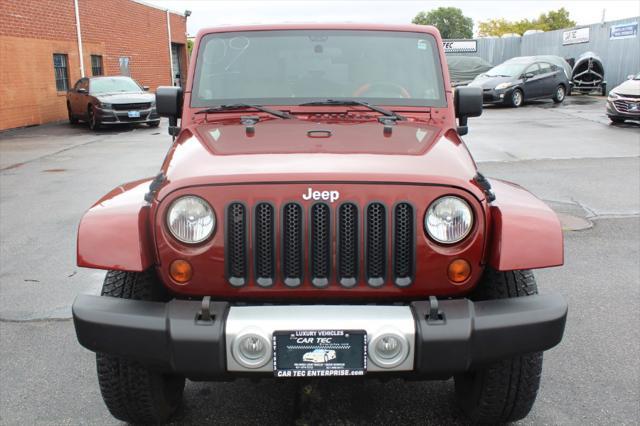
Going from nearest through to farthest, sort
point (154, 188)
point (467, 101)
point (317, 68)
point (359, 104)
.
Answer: point (154, 188), point (359, 104), point (317, 68), point (467, 101)

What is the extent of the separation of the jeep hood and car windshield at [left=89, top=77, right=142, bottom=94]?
16600mm

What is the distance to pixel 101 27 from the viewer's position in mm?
25109

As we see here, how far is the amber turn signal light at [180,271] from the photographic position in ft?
8.59

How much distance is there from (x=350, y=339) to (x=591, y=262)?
3.98m

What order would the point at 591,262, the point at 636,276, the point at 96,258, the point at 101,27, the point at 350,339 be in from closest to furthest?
the point at 350,339 < the point at 96,258 < the point at 636,276 < the point at 591,262 < the point at 101,27

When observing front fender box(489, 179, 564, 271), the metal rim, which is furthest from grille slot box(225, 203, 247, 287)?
the metal rim

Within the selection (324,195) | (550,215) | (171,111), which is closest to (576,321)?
(550,215)

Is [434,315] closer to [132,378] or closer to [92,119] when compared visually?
[132,378]

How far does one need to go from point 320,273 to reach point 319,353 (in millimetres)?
313

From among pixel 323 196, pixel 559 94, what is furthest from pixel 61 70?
pixel 323 196

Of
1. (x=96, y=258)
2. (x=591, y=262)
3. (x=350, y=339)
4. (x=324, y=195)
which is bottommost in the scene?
(x=591, y=262)

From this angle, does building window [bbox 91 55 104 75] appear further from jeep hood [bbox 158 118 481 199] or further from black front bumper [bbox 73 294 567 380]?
black front bumper [bbox 73 294 567 380]

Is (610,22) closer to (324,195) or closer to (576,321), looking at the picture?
(576,321)

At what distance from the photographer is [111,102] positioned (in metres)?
18.3
